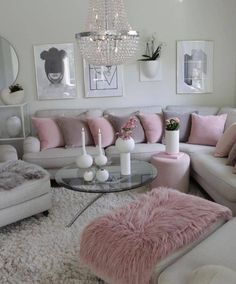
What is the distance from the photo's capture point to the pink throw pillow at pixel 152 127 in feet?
13.3

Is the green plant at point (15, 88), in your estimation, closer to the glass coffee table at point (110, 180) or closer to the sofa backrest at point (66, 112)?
the sofa backrest at point (66, 112)

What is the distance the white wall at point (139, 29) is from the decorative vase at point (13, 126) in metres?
0.35

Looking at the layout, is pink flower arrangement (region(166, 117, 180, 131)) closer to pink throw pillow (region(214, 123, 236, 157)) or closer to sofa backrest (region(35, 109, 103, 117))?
pink throw pillow (region(214, 123, 236, 157))

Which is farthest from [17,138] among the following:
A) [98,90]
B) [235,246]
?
[235,246]

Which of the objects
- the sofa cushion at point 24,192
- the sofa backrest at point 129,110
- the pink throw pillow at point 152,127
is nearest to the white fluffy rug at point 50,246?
the sofa cushion at point 24,192

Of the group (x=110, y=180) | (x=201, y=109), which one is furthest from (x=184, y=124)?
(x=110, y=180)

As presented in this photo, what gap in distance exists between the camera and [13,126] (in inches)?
170

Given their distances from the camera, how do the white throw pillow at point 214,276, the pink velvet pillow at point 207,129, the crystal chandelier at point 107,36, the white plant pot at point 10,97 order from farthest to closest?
the white plant pot at point 10,97 → the pink velvet pillow at point 207,129 → the crystal chandelier at point 107,36 → the white throw pillow at point 214,276

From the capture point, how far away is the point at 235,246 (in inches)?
67.6

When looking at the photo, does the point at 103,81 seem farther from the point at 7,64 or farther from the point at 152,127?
the point at 7,64

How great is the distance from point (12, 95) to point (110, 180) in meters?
2.20

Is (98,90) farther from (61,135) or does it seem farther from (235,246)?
(235,246)

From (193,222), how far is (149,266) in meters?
0.41

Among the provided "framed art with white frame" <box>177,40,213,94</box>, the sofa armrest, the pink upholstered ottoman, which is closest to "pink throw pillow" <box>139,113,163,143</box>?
the pink upholstered ottoman
